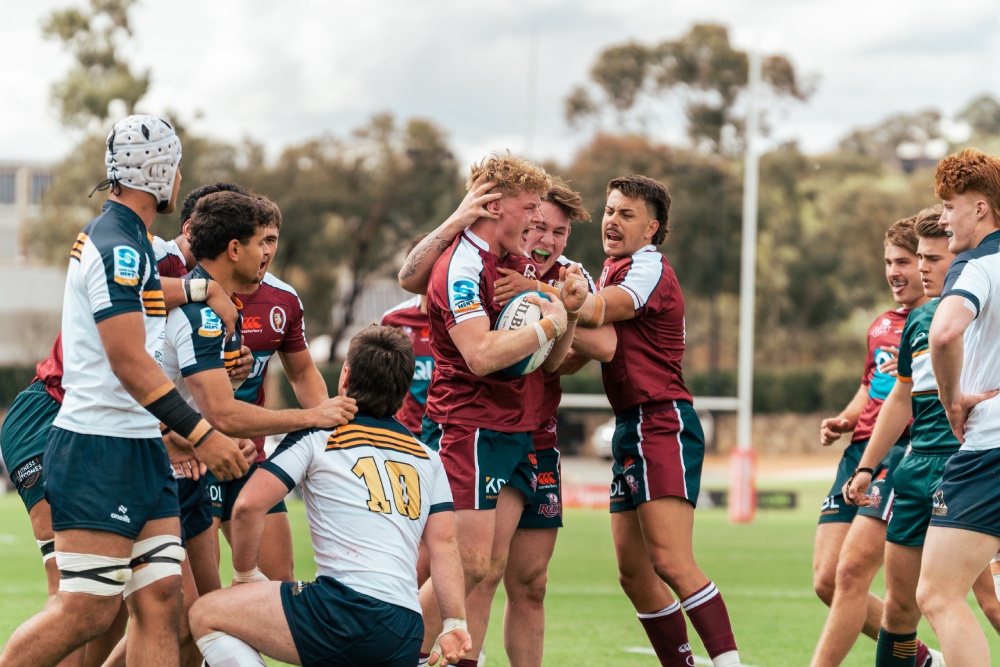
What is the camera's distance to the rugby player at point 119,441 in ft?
14.7

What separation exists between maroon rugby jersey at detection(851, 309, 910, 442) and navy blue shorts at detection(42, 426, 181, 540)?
4.22 m

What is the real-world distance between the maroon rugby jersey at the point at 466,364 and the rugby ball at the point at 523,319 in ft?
0.31

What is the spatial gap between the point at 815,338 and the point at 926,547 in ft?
138

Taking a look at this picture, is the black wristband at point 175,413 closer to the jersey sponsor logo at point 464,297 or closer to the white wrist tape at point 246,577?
the white wrist tape at point 246,577

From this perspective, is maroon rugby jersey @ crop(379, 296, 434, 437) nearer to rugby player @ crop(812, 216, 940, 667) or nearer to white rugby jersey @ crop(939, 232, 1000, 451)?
rugby player @ crop(812, 216, 940, 667)

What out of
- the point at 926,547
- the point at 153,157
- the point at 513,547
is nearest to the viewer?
the point at 153,157

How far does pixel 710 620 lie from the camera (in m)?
5.88

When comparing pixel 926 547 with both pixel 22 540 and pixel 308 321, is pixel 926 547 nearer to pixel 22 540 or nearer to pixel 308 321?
pixel 22 540

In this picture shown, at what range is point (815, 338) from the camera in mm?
45906

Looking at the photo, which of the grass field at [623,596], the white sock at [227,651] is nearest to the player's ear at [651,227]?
the grass field at [623,596]

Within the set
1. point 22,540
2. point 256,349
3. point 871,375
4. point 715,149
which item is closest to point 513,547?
point 256,349

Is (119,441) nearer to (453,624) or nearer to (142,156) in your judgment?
(142,156)

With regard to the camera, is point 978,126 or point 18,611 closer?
point 18,611

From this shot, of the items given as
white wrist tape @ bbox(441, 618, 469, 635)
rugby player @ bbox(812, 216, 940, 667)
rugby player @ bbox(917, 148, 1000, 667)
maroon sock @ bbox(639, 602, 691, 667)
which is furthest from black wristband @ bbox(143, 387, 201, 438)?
rugby player @ bbox(812, 216, 940, 667)
